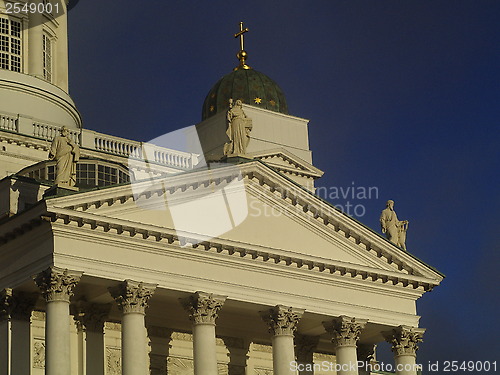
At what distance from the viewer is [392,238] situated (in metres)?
55.3

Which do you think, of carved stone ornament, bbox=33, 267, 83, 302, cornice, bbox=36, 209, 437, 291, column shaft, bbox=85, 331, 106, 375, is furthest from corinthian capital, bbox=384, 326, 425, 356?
carved stone ornament, bbox=33, 267, 83, 302

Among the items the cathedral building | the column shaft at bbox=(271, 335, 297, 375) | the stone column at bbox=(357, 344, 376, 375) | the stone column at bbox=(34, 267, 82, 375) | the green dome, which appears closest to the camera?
the stone column at bbox=(34, 267, 82, 375)

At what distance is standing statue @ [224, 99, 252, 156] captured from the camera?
5181 centimetres

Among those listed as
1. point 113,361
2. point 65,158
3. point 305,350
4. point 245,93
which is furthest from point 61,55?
point 113,361

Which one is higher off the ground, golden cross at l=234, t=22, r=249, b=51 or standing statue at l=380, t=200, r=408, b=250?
golden cross at l=234, t=22, r=249, b=51

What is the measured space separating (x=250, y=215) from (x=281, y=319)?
13.1ft

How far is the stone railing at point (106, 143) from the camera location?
59.7m

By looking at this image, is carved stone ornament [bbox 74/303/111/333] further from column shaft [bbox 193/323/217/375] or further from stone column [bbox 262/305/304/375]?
stone column [bbox 262/305/304/375]

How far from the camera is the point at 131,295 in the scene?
1860 inches

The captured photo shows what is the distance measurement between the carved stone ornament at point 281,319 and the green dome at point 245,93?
21.1 metres

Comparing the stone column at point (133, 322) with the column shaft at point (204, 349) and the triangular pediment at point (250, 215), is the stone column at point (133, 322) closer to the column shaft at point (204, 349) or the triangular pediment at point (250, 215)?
the column shaft at point (204, 349)

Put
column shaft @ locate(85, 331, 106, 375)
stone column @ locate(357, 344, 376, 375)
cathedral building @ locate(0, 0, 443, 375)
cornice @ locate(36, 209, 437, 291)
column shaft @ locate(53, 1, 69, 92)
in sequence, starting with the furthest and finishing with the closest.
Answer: column shaft @ locate(53, 1, 69, 92)
stone column @ locate(357, 344, 376, 375)
column shaft @ locate(85, 331, 106, 375)
cathedral building @ locate(0, 0, 443, 375)
cornice @ locate(36, 209, 437, 291)

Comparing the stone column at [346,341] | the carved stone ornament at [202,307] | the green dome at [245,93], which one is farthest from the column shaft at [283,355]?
the green dome at [245,93]

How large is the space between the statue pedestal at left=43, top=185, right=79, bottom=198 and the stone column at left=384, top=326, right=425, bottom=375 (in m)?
15.1
